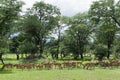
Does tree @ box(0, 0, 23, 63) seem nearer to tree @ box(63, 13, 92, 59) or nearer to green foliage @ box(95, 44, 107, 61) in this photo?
green foliage @ box(95, 44, 107, 61)

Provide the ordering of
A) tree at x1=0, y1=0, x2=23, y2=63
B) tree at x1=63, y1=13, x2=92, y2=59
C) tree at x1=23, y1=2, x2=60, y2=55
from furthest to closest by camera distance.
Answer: tree at x1=63, y1=13, x2=92, y2=59, tree at x1=23, y1=2, x2=60, y2=55, tree at x1=0, y1=0, x2=23, y2=63

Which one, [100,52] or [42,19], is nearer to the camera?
[100,52]

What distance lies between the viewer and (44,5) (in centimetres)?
7375

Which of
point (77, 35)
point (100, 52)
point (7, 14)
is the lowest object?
point (100, 52)

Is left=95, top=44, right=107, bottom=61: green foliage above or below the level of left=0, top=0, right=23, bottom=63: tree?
below

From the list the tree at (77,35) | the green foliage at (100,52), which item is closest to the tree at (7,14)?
the green foliage at (100,52)

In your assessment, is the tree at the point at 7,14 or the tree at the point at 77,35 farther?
the tree at the point at 77,35

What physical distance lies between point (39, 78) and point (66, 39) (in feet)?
187

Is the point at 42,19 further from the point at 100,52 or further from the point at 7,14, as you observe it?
the point at 7,14

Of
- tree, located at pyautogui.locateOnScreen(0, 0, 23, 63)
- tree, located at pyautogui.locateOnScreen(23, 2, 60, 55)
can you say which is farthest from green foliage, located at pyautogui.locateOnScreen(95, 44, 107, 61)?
tree, located at pyautogui.locateOnScreen(0, 0, 23, 63)

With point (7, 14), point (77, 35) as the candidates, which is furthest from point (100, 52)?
point (7, 14)

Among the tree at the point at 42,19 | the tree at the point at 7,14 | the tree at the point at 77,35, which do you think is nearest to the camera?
the tree at the point at 7,14

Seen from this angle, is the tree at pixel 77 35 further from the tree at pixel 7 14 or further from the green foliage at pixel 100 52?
the tree at pixel 7 14

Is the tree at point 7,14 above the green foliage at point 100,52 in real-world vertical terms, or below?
above
